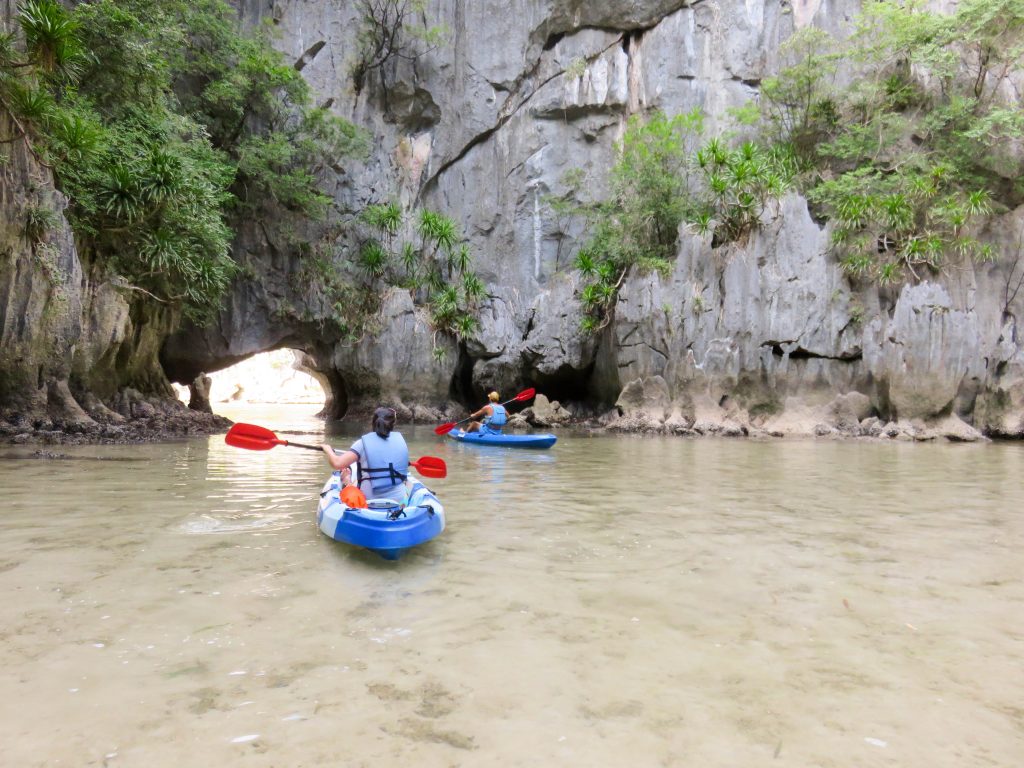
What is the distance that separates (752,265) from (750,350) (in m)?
2.68

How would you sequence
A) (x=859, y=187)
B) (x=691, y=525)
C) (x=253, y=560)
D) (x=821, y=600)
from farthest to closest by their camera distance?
(x=859, y=187), (x=691, y=525), (x=253, y=560), (x=821, y=600)

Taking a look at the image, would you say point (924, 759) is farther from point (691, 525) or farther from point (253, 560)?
point (253, 560)

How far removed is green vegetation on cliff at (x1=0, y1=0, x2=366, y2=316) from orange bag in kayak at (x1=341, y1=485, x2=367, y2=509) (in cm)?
1002

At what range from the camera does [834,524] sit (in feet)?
19.7

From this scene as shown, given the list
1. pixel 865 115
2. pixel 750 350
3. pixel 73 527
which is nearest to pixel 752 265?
pixel 750 350

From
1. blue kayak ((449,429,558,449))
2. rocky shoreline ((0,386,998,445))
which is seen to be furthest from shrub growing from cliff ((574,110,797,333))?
blue kayak ((449,429,558,449))

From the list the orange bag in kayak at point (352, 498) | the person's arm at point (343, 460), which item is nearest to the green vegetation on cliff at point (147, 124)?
the person's arm at point (343, 460)

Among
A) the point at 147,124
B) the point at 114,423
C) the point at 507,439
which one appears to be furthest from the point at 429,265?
the point at 114,423

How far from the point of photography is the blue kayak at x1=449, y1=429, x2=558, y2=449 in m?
12.9

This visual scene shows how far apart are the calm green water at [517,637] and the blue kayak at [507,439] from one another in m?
6.11

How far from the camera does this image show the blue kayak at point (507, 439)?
12.9 m

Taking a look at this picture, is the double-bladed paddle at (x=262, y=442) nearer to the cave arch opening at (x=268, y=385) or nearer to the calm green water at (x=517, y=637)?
the calm green water at (x=517, y=637)

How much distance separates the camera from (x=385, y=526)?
14.8ft

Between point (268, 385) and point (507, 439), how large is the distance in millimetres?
41456
